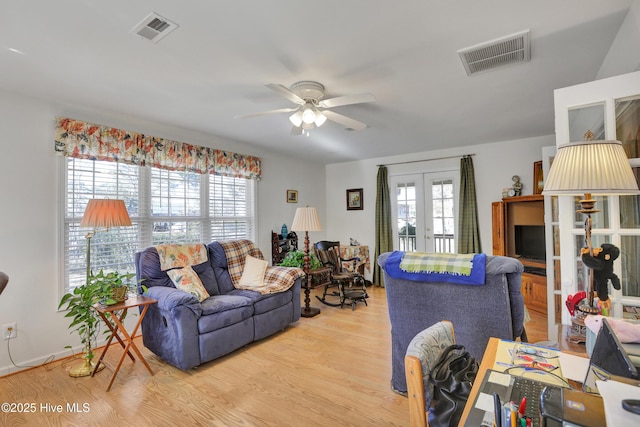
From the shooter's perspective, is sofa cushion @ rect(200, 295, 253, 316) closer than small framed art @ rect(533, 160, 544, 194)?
Yes

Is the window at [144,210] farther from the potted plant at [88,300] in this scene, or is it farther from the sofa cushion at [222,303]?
the sofa cushion at [222,303]

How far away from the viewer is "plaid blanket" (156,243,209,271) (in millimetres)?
3098

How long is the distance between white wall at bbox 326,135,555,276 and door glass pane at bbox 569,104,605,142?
126 inches

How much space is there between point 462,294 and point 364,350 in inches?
56.9

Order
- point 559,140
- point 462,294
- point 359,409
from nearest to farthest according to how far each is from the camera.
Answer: point 559,140 < point 462,294 < point 359,409

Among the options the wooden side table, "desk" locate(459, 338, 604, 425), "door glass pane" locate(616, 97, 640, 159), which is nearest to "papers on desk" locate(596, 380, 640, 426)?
"desk" locate(459, 338, 604, 425)

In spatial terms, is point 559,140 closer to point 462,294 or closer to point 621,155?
point 621,155

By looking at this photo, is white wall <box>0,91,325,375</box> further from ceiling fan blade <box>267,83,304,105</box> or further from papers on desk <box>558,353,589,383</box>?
papers on desk <box>558,353,589,383</box>

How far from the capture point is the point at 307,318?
3.97 m

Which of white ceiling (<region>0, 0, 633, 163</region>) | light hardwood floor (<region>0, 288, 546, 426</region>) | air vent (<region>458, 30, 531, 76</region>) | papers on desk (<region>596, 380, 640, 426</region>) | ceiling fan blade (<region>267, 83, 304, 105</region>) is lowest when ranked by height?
light hardwood floor (<region>0, 288, 546, 426</region>)

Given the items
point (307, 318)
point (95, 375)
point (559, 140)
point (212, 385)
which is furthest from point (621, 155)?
point (95, 375)

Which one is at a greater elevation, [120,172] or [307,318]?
[120,172]

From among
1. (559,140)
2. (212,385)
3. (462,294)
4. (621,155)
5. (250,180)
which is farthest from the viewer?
(250,180)

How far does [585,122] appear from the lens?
5.43 feet
